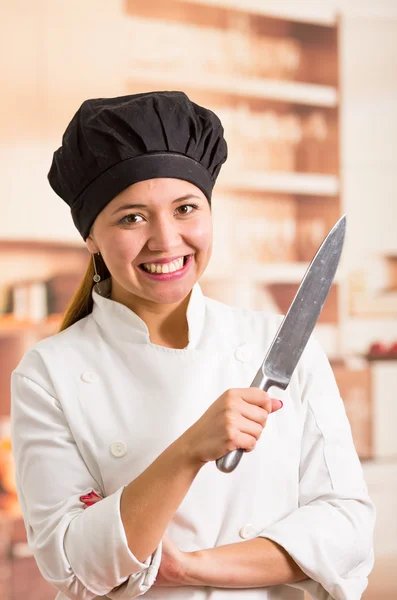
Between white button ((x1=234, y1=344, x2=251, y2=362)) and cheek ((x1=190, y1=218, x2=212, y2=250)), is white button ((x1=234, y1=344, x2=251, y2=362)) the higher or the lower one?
the lower one

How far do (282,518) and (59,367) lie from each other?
1.20 feet

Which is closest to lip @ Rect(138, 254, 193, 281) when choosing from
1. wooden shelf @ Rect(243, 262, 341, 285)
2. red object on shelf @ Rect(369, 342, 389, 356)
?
wooden shelf @ Rect(243, 262, 341, 285)

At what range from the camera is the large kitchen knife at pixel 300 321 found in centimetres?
97

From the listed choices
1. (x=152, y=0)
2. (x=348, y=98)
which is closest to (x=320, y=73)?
(x=348, y=98)

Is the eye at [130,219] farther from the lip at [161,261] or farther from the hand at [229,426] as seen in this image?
the hand at [229,426]

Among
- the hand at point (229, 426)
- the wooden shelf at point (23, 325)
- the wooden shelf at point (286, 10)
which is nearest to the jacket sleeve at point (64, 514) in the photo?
the hand at point (229, 426)

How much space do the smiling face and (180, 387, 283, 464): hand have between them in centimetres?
21

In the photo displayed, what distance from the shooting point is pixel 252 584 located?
1013mm

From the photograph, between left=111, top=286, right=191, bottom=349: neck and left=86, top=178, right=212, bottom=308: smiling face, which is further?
left=111, top=286, right=191, bottom=349: neck

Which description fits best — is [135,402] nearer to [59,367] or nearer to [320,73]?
[59,367]

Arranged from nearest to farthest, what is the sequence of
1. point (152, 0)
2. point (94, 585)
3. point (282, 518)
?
point (94, 585) < point (282, 518) < point (152, 0)

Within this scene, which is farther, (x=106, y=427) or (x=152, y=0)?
(x=152, y=0)

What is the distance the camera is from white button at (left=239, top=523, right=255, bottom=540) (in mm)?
1041

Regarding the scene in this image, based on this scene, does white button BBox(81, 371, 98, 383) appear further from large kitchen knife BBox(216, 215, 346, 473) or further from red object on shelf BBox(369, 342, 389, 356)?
red object on shelf BBox(369, 342, 389, 356)
